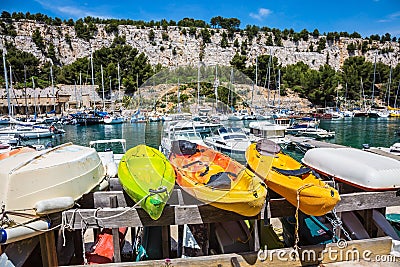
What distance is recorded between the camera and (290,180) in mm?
3609

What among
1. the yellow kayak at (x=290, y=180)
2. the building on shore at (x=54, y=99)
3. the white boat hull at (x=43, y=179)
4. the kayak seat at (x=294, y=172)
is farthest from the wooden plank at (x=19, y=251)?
the building on shore at (x=54, y=99)

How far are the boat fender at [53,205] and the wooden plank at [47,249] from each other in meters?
0.37

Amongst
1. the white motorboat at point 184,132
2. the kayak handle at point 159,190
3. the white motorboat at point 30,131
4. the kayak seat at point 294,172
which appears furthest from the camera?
the white motorboat at point 30,131

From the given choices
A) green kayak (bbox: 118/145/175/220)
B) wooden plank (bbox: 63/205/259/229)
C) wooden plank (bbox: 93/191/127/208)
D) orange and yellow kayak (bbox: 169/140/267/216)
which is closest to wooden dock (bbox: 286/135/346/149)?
orange and yellow kayak (bbox: 169/140/267/216)

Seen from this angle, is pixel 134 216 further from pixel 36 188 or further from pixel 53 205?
pixel 36 188

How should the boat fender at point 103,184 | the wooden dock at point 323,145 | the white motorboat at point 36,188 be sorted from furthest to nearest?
the wooden dock at point 323,145, the boat fender at point 103,184, the white motorboat at point 36,188

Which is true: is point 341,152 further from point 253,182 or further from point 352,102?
point 352,102

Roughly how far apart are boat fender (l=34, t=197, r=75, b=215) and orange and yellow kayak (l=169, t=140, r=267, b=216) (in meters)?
1.32

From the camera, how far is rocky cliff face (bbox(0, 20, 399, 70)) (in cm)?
7906

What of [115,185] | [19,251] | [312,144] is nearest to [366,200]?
[115,185]

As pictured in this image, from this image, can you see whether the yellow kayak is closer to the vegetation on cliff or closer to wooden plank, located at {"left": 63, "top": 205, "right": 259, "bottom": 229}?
wooden plank, located at {"left": 63, "top": 205, "right": 259, "bottom": 229}

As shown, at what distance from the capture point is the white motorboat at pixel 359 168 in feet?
12.6

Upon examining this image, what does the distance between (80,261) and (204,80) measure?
3.02m

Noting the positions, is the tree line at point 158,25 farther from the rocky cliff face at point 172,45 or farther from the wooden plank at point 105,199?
the wooden plank at point 105,199
